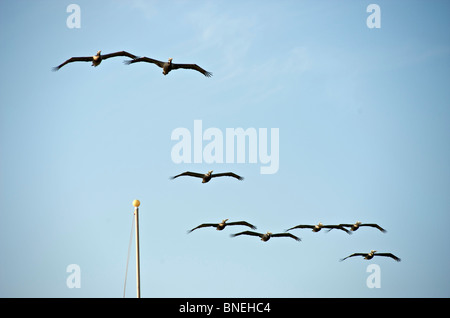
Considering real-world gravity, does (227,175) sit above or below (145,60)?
below

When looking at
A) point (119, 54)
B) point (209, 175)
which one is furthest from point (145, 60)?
point (209, 175)

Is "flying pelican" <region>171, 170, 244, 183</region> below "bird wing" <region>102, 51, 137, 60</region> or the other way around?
below

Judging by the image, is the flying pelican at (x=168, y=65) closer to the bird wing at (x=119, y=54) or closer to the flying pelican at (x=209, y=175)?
the bird wing at (x=119, y=54)

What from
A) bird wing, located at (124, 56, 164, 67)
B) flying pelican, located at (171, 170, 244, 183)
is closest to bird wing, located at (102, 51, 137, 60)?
bird wing, located at (124, 56, 164, 67)

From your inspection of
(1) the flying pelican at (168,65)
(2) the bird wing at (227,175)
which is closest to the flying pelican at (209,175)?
(2) the bird wing at (227,175)

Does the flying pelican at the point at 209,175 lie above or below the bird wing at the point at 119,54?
below

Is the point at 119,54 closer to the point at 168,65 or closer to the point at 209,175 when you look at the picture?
the point at 168,65

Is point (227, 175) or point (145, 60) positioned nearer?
point (145, 60)

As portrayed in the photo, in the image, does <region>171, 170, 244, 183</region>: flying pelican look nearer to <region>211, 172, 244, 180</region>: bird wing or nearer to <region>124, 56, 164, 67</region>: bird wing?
<region>211, 172, 244, 180</region>: bird wing
